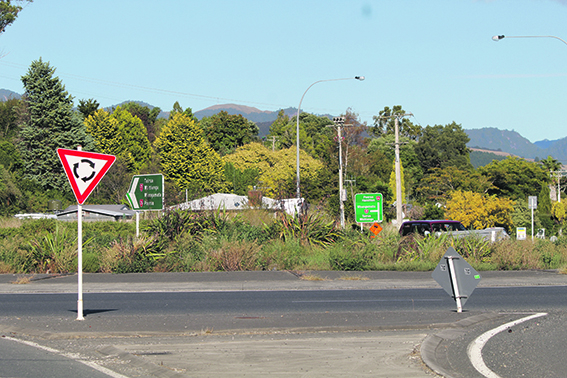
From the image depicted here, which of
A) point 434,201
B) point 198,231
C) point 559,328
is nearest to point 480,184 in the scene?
point 434,201

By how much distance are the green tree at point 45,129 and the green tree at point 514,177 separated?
47.7 meters

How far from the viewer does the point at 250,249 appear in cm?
1923

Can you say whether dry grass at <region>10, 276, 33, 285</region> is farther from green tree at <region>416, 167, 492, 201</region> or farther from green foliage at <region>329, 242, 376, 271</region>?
green tree at <region>416, 167, 492, 201</region>

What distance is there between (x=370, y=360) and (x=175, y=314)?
455 cm

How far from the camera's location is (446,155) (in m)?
101

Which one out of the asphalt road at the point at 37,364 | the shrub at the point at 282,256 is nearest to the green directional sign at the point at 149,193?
the shrub at the point at 282,256

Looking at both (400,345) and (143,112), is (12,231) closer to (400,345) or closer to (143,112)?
(400,345)

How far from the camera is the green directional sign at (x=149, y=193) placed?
2134 centimetres

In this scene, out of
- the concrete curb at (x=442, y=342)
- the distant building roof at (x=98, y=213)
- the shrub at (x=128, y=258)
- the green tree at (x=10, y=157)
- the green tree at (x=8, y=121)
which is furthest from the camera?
the green tree at (x=8, y=121)

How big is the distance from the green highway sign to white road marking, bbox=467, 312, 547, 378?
48.9 feet

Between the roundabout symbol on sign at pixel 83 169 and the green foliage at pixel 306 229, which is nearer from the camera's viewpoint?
the roundabout symbol on sign at pixel 83 169

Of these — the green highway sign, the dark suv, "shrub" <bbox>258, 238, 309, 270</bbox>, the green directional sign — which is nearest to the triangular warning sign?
"shrub" <bbox>258, 238, 309, 270</bbox>

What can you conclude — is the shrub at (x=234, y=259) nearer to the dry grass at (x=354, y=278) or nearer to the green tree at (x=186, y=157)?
the dry grass at (x=354, y=278)

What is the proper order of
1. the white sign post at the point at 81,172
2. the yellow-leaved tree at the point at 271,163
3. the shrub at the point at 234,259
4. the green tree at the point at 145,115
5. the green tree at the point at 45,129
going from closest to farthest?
the white sign post at the point at 81,172
the shrub at the point at 234,259
the green tree at the point at 45,129
the yellow-leaved tree at the point at 271,163
the green tree at the point at 145,115
